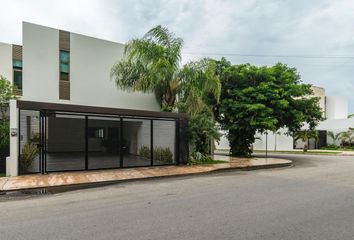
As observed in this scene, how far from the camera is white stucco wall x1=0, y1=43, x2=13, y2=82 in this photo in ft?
59.8

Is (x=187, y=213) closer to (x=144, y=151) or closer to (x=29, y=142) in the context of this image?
(x=29, y=142)

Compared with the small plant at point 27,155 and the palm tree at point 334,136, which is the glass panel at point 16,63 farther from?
the palm tree at point 334,136

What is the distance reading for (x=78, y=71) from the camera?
17.5 metres

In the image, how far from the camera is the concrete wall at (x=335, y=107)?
48222mm

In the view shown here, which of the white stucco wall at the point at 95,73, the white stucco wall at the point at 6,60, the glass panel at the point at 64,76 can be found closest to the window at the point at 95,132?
the white stucco wall at the point at 95,73

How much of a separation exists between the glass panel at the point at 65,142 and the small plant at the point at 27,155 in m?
0.57

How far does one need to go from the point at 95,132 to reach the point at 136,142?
7.12 feet

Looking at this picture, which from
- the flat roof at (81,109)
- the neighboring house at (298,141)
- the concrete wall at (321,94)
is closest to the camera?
the flat roof at (81,109)

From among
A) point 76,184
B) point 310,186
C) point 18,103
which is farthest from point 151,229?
point 18,103

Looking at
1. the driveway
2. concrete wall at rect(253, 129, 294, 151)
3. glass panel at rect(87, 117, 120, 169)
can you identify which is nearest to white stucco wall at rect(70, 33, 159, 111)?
glass panel at rect(87, 117, 120, 169)

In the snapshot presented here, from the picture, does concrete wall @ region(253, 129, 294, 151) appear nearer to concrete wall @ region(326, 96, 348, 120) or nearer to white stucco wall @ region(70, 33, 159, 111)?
white stucco wall @ region(70, 33, 159, 111)

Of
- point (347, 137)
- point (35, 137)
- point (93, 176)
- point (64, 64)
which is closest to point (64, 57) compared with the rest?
point (64, 64)

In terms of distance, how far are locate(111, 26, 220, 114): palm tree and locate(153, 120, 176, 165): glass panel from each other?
5.54 feet

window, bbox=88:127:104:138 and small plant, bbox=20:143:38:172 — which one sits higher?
window, bbox=88:127:104:138
